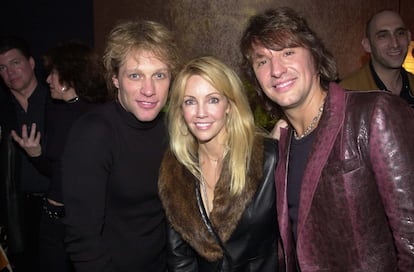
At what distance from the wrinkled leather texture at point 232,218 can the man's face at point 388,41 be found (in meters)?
2.30

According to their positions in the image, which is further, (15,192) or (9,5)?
(9,5)

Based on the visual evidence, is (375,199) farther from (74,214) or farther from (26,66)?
(26,66)

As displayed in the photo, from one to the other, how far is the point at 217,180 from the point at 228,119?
1.29 ft

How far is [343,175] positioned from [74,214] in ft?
4.21

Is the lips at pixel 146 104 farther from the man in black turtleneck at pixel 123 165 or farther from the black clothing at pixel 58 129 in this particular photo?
the black clothing at pixel 58 129

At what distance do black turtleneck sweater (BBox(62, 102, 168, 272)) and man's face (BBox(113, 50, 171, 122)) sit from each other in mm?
76

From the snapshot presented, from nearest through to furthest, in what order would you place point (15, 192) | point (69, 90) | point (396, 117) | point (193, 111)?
point (396, 117) → point (193, 111) → point (69, 90) → point (15, 192)

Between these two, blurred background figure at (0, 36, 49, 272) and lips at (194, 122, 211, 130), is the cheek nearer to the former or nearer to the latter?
lips at (194, 122, 211, 130)

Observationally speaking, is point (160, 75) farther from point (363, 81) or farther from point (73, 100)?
point (363, 81)

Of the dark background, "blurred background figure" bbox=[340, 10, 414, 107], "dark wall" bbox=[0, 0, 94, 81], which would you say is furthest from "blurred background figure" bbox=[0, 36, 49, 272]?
"blurred background figure" bbox=[340, 10, 414, 107]

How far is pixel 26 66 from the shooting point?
11.1 ft

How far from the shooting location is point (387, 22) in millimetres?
3777

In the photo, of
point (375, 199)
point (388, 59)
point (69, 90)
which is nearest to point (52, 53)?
point (69, 90)

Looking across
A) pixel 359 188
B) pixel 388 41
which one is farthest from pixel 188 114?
pixel 388 41
